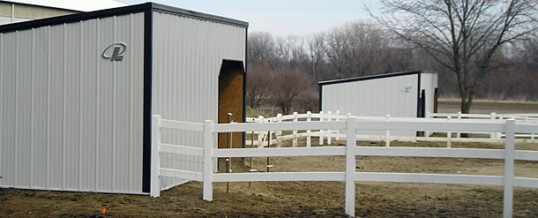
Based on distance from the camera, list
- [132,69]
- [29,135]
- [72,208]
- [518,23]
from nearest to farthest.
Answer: [72,208] < [132,69] < [29,135] < [518,23]

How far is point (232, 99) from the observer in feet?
40.9

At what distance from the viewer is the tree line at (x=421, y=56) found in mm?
26234

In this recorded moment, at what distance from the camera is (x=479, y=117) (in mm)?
21234

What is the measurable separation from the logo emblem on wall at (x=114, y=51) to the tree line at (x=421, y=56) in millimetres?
19723

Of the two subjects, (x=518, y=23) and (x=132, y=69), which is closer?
(x=132, y=69)

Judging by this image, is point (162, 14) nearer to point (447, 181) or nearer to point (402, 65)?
point (447, 181)

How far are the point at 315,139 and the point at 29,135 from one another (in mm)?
13168

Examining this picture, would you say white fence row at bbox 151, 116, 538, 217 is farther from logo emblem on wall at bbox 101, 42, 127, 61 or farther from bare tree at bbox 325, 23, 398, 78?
bare tree at bbox 325, 23, 398, 78

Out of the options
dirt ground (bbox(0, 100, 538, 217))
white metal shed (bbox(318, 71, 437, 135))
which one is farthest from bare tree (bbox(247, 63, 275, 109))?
dirt ground (bbox(0, 100, 538, 217))

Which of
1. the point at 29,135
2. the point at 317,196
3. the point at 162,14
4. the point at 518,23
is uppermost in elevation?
the point at 518,23

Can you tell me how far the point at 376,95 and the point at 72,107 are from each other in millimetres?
14317

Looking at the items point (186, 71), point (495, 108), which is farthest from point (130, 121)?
point (495, 108)

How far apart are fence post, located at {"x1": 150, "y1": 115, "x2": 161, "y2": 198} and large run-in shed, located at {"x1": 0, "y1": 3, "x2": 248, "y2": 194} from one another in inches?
7.4

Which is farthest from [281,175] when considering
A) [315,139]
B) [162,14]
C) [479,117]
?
[479,117]
